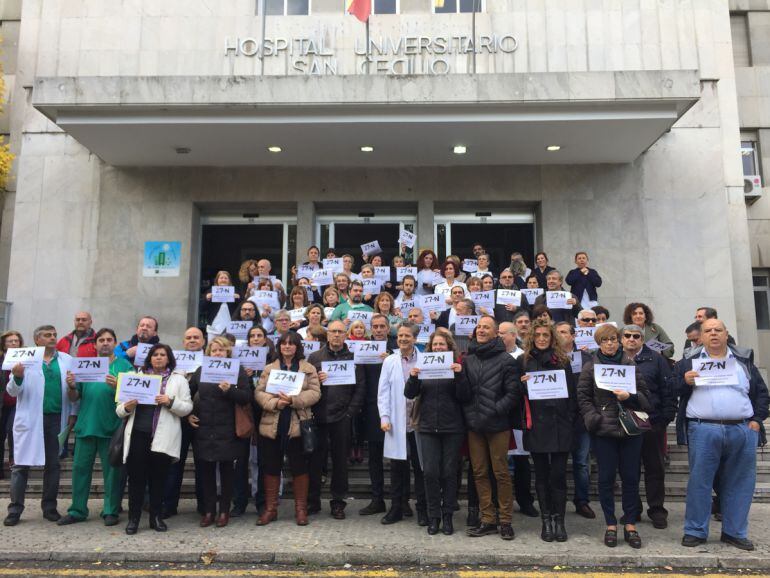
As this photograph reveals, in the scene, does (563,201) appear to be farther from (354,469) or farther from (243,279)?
(354,469)

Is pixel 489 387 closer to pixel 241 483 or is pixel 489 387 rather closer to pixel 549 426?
pixel 549 426

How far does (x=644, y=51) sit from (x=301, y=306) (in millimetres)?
10026

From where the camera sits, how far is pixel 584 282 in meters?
11.7

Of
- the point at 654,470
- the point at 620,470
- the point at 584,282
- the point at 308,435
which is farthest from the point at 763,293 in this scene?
the point at 308,435

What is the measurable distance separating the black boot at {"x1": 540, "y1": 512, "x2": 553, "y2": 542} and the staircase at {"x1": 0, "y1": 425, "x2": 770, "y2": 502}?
1856 mm

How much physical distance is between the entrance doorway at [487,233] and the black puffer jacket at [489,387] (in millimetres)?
8237

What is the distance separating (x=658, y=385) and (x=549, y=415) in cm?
125

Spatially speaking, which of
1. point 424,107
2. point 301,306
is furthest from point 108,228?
point 424,107

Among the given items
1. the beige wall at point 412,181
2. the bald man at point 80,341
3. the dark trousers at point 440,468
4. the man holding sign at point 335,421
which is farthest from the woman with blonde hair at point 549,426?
the beige wall at point 412,181

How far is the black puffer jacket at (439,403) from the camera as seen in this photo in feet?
21.3

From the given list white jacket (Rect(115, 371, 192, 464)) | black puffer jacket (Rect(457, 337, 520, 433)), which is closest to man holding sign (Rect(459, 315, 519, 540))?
black puffer jacket (Rect(457, 337, 520, 433))

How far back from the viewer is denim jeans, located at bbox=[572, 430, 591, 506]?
720 centimetres

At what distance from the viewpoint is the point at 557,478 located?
20.4 ft

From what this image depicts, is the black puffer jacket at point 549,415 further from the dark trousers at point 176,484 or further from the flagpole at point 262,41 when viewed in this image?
the flagpole at point 262,41
